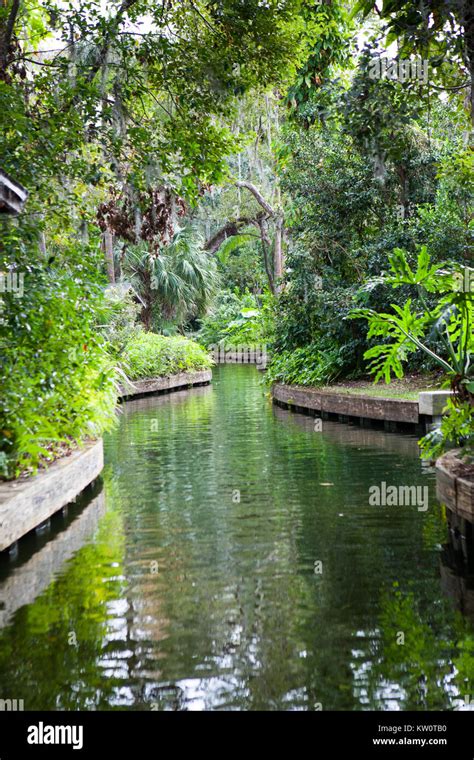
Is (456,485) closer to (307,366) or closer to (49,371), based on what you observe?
(49,371)

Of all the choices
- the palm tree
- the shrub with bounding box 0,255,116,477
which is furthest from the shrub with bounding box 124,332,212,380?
the shrub with bounding box 0,255,116,477

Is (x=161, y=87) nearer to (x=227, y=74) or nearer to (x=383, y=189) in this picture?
(x=227, y=74)

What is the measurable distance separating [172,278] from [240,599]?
30.6m

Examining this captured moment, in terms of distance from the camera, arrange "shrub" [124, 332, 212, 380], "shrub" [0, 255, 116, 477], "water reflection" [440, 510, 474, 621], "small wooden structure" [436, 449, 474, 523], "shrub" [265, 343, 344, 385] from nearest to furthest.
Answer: "water reflection" [440, 510, 474, 621]
"small wooden structure" [436, 449, 474, 523]
"shrub" [0, 255, 116, 477]
"shrub" [265, 343, 344, 385]
"shrub" [124, 332, 212, 380]

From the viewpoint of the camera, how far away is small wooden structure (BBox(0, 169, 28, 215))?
8.41m

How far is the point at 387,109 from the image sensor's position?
10.1 metres

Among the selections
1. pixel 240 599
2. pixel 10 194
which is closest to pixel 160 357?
pixel 10 194

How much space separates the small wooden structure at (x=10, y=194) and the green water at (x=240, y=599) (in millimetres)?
3202

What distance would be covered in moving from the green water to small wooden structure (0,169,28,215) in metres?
3.20

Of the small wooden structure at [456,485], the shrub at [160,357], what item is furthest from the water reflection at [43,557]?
the shrub at [160,357]

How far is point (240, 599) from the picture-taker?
21.0ft

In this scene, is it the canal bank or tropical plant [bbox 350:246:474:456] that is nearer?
the canal bank

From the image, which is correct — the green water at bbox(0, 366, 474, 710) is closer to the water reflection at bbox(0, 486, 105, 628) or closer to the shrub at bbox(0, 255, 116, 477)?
the water reflection at bbox(0, 486, 105, 628)

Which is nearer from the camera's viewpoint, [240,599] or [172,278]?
[240,599]
